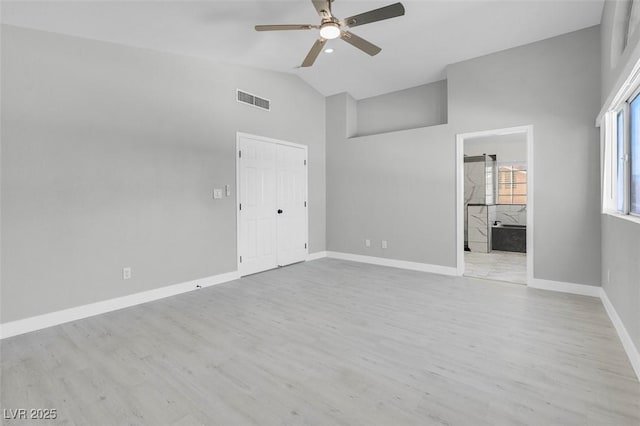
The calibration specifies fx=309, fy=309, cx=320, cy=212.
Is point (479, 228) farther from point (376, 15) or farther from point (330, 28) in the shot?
point (330, 28)

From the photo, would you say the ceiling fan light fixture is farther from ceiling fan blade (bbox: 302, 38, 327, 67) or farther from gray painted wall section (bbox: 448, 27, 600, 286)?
gray painted wall section (bbox: 448, 27, 600, 286)

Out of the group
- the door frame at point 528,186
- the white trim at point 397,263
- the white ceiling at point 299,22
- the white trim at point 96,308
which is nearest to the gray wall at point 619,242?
the white ceiling at point 299,22

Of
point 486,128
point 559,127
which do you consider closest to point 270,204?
point 486,128

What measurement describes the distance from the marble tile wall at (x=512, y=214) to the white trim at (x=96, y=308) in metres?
6.65

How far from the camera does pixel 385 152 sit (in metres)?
5.49

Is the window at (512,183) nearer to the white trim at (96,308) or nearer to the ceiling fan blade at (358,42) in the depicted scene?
the ceiling fan blade at (358,42)

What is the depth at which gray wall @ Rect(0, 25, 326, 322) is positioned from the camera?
2.81 meters

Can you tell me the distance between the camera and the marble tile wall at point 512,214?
728 cm

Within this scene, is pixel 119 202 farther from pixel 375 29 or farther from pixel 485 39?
pixel 485 39

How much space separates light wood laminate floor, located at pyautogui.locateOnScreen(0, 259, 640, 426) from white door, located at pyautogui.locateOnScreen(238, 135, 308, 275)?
4.63 feet

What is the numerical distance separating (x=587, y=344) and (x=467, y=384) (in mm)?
1319

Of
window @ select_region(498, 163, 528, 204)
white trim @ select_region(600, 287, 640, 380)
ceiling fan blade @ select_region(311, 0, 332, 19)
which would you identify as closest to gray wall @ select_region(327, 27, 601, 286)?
white trim @ select_region(600, 287, 640, 380)

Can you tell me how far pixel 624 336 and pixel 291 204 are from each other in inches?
176

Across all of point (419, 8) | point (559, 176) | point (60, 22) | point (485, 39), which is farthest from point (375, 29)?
point (60, 22)
